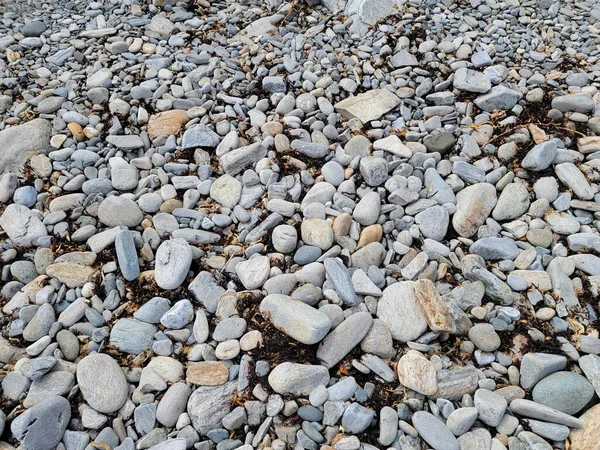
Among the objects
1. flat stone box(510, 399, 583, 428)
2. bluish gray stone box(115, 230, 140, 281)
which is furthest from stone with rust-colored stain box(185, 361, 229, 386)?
flat stone box(510, 399, 583, 428)

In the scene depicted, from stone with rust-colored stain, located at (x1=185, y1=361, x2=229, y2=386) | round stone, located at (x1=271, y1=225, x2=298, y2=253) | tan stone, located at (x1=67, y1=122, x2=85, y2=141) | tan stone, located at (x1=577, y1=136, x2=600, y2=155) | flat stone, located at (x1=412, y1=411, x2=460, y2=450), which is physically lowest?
flat stone, located at (x1=412, y1=411, x2=460, y2=450)

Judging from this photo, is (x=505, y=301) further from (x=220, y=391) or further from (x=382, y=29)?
(x=382, y=29)

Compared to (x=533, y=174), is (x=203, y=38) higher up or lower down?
higher up

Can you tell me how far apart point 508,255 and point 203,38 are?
300 centimetres

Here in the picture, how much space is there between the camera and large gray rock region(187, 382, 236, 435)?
2193 millimetres

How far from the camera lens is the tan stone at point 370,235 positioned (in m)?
2.79

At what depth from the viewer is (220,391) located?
89.5 inches

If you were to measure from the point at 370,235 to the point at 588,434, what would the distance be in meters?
1.33

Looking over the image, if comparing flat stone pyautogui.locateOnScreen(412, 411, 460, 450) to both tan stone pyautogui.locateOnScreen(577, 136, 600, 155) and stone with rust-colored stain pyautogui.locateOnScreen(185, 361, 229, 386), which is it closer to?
stone with rust-colored stain pyautogui.locateOnScreen(185, 361, 229, 386)

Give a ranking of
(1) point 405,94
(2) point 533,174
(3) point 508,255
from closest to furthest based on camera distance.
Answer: (3) point 508,255 < (2) point 533,174 < (1) point 405,94

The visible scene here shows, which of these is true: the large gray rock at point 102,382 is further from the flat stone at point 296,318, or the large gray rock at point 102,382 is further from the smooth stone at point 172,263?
the flat stone at point 296,318

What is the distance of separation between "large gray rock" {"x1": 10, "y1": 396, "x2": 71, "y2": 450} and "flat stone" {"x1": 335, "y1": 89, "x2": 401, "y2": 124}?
8.02 feet

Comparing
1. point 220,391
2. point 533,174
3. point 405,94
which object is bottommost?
point 220,391

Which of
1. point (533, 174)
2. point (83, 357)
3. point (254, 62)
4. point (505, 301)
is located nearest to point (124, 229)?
point (83, 357)
